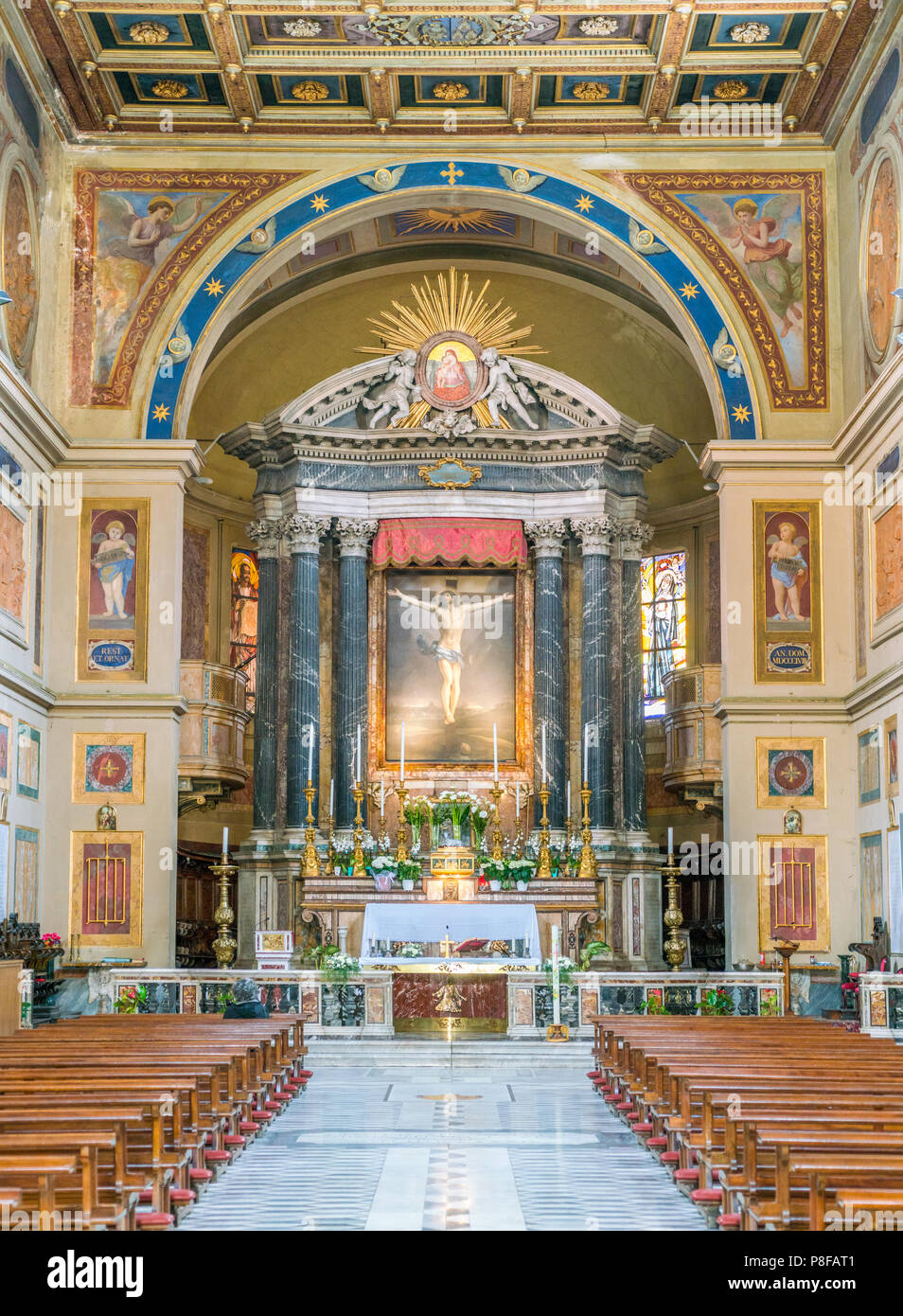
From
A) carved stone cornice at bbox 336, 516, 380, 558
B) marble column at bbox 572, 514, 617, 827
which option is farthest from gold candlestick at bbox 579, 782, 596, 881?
carved stone cornice at bbox 336, 516, 380, 558

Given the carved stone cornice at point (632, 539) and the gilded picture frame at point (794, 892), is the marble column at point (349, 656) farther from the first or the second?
the gilded picture frame at point (794, 892)

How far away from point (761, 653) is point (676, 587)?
6.90 metres

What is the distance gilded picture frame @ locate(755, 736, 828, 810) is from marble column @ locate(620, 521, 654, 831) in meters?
3.41

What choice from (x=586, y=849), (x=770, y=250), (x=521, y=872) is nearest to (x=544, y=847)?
(x=586, y=849)

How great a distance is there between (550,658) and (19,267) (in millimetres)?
9091

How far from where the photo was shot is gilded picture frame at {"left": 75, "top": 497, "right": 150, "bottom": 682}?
20094 mm

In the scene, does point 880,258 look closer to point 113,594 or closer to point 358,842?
point 358,842

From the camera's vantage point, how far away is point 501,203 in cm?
2184

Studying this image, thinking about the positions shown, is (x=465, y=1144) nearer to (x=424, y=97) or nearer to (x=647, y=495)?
(x=424, y=97)

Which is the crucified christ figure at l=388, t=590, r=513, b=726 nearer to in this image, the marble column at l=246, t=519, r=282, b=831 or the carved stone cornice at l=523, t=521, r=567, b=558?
the carved stone cornice at l=523, t=521, r=567, b=558

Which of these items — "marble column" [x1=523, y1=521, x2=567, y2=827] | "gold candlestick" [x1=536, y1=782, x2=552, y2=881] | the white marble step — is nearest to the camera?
the white marble step

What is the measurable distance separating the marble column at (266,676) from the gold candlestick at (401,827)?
1.79 metres

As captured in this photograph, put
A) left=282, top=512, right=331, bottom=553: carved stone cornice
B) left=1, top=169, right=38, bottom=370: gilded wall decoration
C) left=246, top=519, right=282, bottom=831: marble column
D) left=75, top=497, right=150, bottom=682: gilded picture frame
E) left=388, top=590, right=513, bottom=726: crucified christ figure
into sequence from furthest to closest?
1. left=388, top=590, right=513, bottom=726: crucified christ figure
2. left=282, top=512, right=331, bottom=553: carved stone cornice
3. left=246, top=519, right=282, bottom=831: marble column
4. left=75, top=497, right=150, bottom=682: gilded picture frame
5. left=1, top=169, right=38, bottom=370: gilded wall decoration

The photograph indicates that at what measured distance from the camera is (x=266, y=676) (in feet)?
76.9
